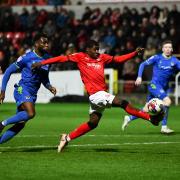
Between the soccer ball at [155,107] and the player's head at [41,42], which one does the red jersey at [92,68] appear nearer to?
the player's head at [41,42]

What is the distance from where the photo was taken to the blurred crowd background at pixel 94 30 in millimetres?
30219

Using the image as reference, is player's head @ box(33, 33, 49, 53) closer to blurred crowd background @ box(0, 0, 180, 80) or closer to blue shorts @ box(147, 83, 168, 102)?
blue shorts @ box(147, 83, 168, 102)

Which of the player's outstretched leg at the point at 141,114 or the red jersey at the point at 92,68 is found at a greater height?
the red jersey at the point at 92,68

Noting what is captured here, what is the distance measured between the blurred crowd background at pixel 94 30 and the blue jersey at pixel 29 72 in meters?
15.0

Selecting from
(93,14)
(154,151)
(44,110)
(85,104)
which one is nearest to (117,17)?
(93,14)

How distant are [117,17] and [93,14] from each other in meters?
1.67

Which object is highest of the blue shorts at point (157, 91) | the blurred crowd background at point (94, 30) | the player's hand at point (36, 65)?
the player's hand at point (36, 65)

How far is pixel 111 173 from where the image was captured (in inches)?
420

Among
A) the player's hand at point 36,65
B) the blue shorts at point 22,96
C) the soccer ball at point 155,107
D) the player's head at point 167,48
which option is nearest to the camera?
the player's hand at point 36,65

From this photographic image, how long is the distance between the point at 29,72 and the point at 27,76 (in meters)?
0.08

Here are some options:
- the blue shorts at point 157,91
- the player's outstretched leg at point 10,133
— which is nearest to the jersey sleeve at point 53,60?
the player's outstretched leg at point 10,133

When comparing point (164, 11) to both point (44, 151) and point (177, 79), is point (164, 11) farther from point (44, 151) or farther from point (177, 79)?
point (44, 151)

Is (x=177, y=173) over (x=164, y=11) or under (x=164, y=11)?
over

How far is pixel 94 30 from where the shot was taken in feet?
106
